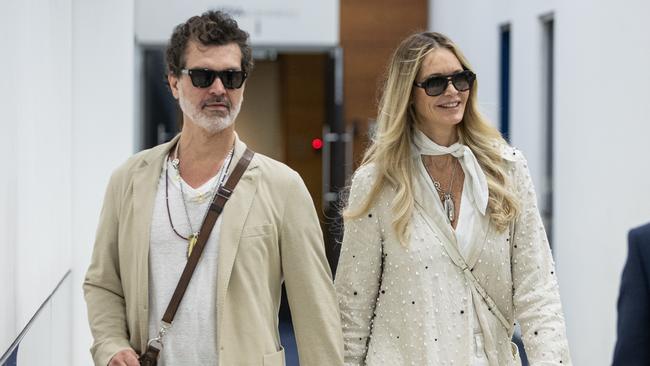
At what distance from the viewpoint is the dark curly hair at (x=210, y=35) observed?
3.35 m

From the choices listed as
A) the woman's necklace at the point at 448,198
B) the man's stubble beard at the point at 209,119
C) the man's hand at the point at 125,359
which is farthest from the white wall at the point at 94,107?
the man's hand at the point at 125,359

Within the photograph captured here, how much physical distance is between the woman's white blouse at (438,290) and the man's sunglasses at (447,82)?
29cm

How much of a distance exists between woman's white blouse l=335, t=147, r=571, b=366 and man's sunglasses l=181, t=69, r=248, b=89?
693 millimetres

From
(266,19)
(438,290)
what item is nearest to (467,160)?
(438,290)

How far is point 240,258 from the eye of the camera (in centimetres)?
325

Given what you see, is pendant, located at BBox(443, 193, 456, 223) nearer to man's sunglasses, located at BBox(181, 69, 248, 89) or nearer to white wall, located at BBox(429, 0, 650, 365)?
man's sunglasses, located at BBox(181, 69, 248, 89)

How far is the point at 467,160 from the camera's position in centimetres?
377

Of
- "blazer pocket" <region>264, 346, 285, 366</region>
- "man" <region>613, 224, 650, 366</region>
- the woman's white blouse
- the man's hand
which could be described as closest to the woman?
the woman's white blouse

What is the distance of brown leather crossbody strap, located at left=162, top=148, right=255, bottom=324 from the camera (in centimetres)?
316

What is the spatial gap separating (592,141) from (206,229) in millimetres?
5528

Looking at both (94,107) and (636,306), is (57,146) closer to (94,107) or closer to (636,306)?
(94,107)

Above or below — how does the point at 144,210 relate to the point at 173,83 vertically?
below

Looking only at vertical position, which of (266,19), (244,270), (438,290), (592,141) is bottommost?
(438,290)

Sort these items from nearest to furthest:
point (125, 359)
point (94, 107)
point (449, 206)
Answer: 1. point (125, 359)
2. point (449, 206)
3. point (94, 107)
